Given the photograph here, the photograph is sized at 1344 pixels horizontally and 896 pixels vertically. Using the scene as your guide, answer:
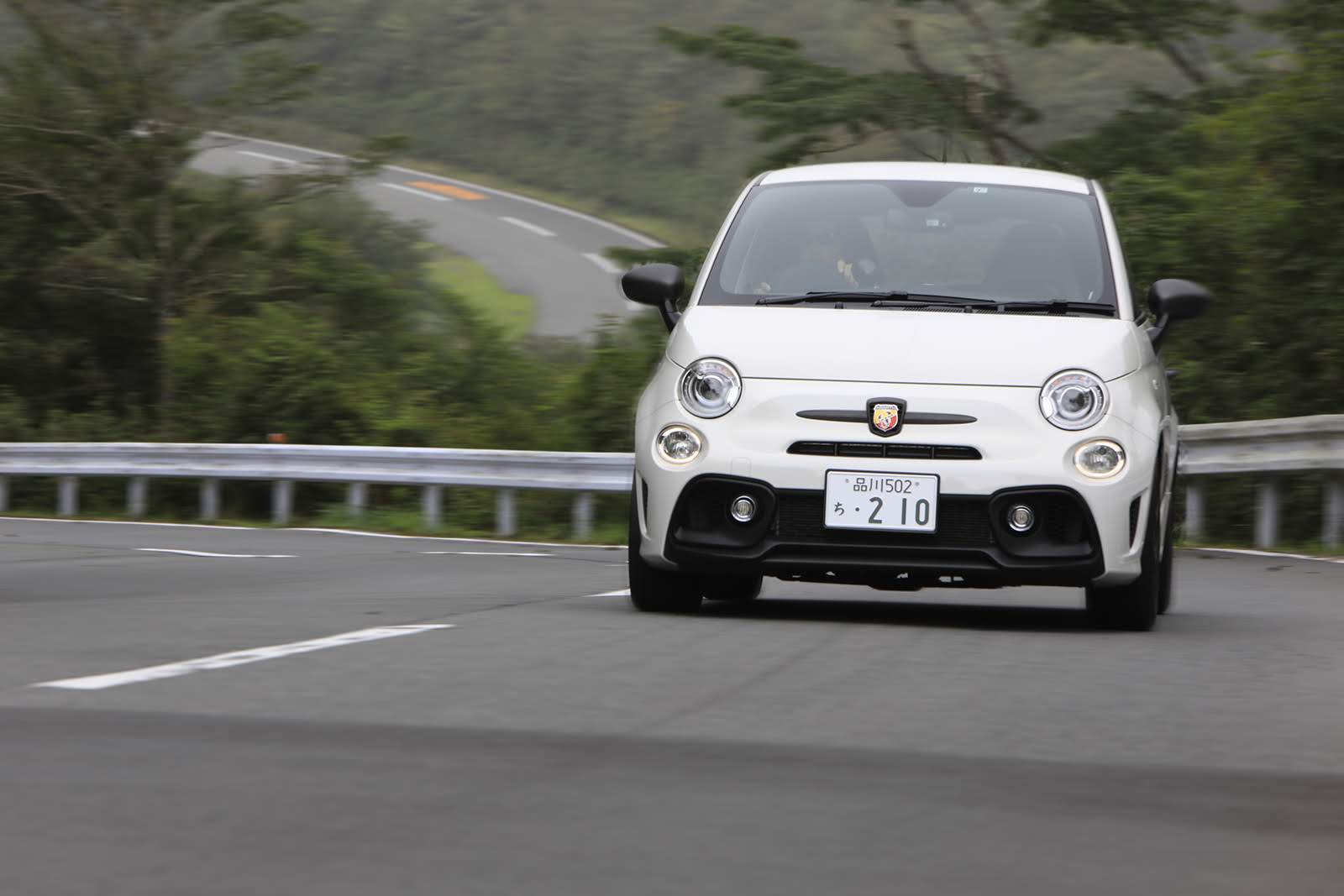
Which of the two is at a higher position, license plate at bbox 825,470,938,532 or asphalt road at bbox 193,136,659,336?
asphalt road at bbox 193,136,659,336

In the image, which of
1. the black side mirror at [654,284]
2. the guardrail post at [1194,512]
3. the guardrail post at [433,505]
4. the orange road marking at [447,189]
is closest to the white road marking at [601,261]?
the orange road marking at [447,189]

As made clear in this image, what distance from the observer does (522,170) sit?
5803 centimetres

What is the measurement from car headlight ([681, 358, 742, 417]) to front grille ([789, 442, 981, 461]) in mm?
334

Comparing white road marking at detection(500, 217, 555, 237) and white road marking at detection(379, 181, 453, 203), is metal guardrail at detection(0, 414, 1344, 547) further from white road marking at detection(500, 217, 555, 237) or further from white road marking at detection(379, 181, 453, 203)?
white road marking at detection(379, 181, 453, 203)

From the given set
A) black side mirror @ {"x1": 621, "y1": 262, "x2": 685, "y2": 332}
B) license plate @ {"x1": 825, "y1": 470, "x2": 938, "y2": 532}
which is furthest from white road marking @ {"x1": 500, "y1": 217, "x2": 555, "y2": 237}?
license plate @ {"x1": 825, "y1": 470, "x2": 938, "y2": 532}

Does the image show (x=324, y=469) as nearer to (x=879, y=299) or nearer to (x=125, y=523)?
(x=125, y=523)

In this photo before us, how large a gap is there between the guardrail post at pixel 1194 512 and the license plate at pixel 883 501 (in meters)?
9.02

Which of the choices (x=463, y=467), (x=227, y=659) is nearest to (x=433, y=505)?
(x=463, y=467)

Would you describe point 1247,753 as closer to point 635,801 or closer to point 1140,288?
point 635,801

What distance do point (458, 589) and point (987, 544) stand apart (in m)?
2.93

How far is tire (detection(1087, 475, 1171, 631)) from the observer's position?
25.8 ft

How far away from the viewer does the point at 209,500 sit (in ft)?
66.4

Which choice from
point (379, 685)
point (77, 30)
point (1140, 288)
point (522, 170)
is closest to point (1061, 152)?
point (1140, 288)

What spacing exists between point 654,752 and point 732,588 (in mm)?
4326
